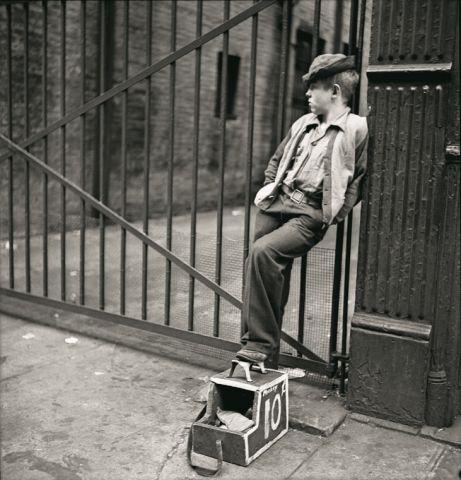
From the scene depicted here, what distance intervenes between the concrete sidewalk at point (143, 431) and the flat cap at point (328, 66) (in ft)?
6.31

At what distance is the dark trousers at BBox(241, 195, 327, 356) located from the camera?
364cm

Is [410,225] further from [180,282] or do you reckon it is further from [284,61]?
[180,282]

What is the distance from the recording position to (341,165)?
361cm

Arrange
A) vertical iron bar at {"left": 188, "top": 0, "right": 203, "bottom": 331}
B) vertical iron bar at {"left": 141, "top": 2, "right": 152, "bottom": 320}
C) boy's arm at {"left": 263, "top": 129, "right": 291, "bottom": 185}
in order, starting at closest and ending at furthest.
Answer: boy's arm at {"left": 263, "top": 129, "right": 291, "bottom": 185} → vertical iron bar at {"left": 188, "top": 0, "right": 203, "bottom": 331} → vertical iron bar at {"left": 141, "top": 2, "right": 152, "bottom": 320}

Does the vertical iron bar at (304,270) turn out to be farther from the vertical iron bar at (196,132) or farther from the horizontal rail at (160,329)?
the vertical iron bar at (196,132)

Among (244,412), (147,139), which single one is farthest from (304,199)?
(147,139)

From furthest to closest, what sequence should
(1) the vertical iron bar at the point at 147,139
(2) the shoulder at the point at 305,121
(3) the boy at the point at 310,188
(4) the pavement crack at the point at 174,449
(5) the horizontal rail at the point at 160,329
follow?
(1) the vertical iron bar at the point at 147,139, (5) the horizontal rail at the point at 160,329, (2) the shoulder at the point at 305,121, (3) the boy at the point at 310,188, (4) the pavement crack at the point at 174,449

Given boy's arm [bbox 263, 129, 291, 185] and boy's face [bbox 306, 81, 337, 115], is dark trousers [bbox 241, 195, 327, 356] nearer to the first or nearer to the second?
boy's arm [bbox 263, 129, 291, 185]

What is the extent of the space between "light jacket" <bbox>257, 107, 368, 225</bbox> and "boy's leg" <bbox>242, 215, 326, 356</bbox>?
0.57 ft

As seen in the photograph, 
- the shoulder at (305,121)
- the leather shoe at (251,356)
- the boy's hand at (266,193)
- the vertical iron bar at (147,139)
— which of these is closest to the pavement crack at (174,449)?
the leather shoe at (251,356)

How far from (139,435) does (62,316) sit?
2.44m

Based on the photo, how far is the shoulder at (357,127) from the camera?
364 cm

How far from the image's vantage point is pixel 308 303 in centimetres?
634

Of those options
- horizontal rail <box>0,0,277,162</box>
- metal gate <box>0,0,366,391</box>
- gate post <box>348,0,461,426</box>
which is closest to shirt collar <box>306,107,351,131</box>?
gate post <box>348,0,461,426</box>
